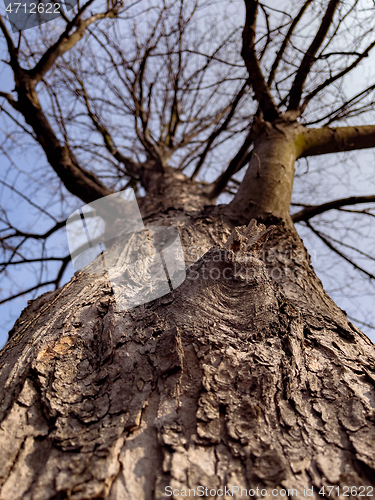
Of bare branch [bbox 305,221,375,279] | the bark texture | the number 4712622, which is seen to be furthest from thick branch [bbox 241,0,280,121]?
the number 4712622

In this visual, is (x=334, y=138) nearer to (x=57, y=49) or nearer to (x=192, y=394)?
(x=192, y=394)

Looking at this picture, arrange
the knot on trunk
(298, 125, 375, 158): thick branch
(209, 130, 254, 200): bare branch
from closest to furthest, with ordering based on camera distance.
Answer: the knot on trunk, (298, 125, 375, 158): thick branch, (209, 130, 254, 200): bare branch

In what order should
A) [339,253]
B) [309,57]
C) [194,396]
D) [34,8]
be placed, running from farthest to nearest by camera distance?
[339,253]
[34,8]
[309,57]
[194,396]

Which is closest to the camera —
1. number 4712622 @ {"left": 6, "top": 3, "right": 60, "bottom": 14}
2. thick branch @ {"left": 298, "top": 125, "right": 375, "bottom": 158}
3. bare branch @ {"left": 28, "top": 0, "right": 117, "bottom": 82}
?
thick branch @ {"left": 298, "top": 125, "right": 375, "bottom": 158}

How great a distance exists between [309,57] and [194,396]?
2482 mm

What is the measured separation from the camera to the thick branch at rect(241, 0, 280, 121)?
6.54ft

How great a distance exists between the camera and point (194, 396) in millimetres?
748

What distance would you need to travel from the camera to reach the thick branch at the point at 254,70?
199cm

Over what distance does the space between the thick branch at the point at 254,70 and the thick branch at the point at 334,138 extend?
1.08ft

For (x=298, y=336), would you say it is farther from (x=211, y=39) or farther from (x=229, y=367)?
(x=211, y=39)

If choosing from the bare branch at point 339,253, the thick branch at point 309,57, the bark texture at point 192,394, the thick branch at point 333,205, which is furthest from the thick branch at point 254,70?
the bark texture at point 192,394

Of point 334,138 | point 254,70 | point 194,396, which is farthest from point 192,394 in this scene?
point 254,70

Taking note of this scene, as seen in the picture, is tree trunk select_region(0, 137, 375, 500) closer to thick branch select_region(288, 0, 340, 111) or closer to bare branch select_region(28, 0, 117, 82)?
thick branch select_region(288, 0, 340, 111)

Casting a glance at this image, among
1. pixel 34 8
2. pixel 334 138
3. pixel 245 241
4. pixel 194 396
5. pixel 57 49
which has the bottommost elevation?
pixel 194 396
